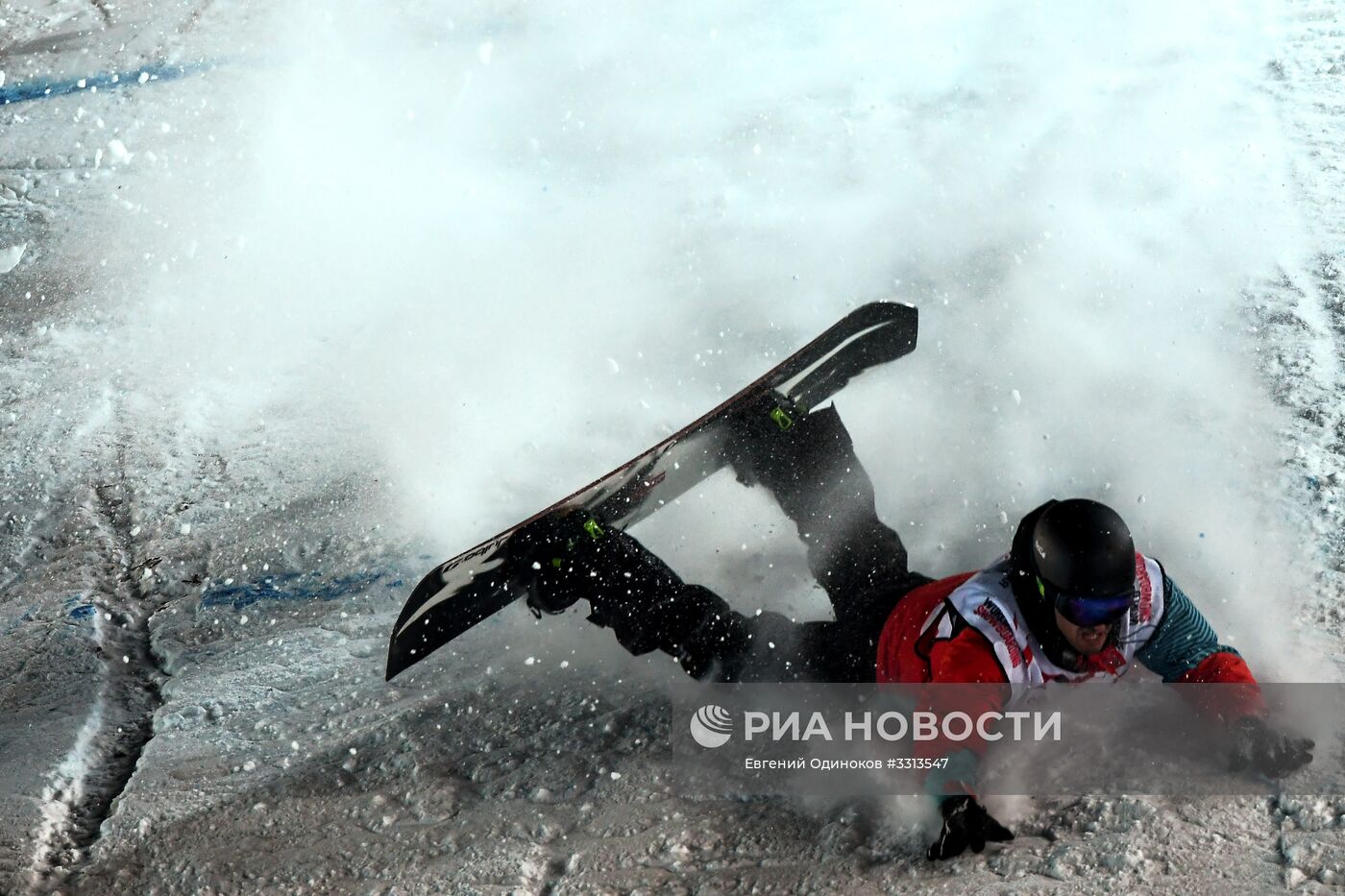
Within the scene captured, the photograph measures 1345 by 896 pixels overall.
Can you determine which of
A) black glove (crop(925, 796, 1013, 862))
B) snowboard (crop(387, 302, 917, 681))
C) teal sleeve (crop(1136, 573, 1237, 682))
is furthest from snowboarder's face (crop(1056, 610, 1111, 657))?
snowboard (crop(387, 302, 917, 681))

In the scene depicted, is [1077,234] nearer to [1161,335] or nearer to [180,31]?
[1161,335]

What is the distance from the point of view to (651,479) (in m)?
3.90

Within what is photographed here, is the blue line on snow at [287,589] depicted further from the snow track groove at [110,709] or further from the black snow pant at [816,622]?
the black snow pant at [816,622]

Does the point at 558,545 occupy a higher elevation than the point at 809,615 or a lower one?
higher

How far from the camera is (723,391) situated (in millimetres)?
5719

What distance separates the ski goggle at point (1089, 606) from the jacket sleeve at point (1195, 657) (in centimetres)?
39

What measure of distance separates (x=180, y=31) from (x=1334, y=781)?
36.0ft

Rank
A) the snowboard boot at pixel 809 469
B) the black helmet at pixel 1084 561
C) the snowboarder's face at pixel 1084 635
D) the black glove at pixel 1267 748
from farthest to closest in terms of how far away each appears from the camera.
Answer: the snowboard boot at pixel 809 469
the black glove at pixel 1267 748
the snowboarder's face at pixel 1084 635
the black helmet at pixel 1084 561

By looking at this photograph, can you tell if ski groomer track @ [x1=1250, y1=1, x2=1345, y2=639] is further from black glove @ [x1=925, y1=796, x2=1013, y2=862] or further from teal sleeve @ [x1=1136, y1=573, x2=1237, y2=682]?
black glove @ [x1=925, y1=796, x2=1013, y2=862]

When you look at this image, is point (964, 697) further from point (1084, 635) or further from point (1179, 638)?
point (1179, 638)

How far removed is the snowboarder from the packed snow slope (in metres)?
0.28

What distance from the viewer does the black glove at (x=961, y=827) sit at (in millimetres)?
2771

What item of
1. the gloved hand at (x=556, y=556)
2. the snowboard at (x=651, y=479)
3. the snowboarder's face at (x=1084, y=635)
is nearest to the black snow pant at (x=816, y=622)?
the gloved hand at (x=556, y=556)

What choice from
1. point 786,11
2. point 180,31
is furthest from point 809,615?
point 180,31
